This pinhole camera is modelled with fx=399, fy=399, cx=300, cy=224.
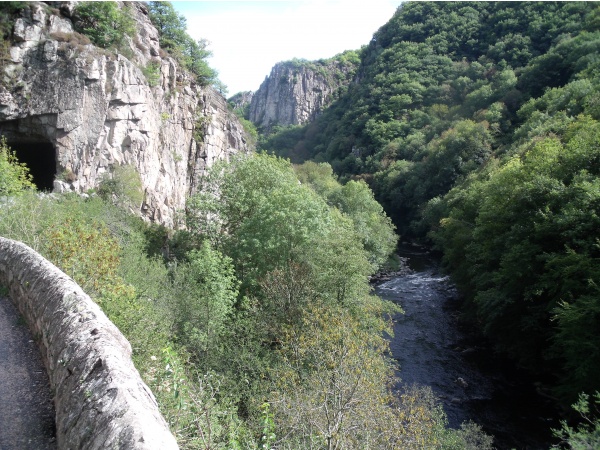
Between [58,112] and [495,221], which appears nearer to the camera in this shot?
[495,221]

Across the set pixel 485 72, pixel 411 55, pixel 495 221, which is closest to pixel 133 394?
pixel 495 221

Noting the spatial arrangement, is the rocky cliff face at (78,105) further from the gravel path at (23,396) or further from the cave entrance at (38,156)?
the gravel path at (23,396)

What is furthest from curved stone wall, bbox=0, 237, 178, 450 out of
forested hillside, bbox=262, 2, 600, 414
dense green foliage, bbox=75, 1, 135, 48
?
dense green foliage, bbox=75, 1, 135, 48

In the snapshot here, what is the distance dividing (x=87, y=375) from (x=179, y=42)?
1804 inches

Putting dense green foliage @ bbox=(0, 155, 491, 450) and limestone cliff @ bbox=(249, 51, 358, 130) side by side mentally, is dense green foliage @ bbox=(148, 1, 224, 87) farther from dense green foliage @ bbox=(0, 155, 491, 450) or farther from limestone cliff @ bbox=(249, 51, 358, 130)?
limestone cliff @ bbox=(249, 51, 358, 130)

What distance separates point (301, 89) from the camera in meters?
161

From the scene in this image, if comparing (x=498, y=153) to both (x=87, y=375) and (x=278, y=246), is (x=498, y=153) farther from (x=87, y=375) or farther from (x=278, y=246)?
(x=87, y=375)

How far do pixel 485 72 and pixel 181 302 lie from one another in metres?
81.7

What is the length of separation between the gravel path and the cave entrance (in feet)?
84.9

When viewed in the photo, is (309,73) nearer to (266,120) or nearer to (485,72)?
(266,120)

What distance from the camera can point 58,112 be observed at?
28.2 metres

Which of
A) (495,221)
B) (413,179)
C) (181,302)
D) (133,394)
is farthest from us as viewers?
(413,179)

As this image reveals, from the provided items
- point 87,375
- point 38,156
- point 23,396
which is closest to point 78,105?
point 38,156

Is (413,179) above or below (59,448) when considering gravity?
above
